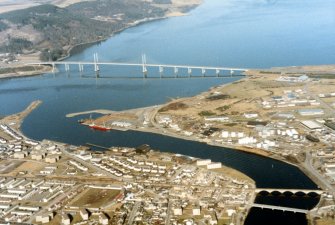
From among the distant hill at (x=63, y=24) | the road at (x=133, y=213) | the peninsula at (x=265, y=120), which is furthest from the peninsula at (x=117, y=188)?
the distant hill at (x=63, y=24)

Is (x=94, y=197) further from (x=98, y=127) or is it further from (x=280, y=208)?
(x=98, y=127)

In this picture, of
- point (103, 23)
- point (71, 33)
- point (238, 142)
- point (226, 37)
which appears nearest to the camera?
point (238, 142)

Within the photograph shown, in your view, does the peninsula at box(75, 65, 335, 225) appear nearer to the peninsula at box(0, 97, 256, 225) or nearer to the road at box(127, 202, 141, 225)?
the peninsula at box(0, 97, 256, 225)

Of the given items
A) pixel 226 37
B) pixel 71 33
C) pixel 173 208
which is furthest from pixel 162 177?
pixel 71 33

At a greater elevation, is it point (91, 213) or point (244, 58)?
point (244, 58)

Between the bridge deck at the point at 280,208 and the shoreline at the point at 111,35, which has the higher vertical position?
the shoreline at the point at 111,35

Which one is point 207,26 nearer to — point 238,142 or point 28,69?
point 28,69

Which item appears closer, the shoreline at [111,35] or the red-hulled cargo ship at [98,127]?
the red-hulled cargo ship at [98,127]

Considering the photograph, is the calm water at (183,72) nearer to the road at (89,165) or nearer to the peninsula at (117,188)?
the peninsula at (117,188)
